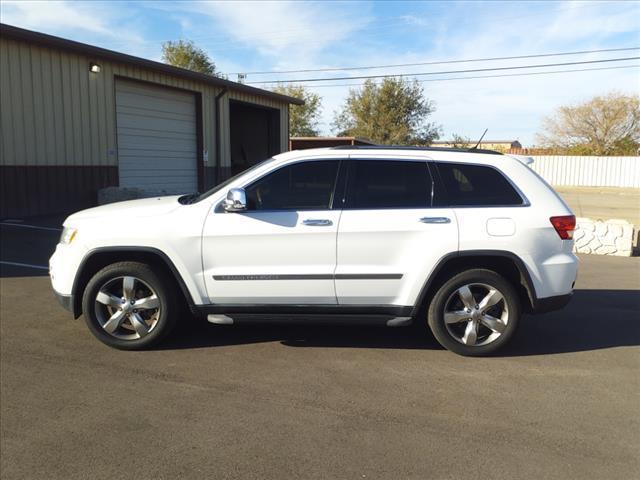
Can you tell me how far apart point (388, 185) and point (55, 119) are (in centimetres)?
1230

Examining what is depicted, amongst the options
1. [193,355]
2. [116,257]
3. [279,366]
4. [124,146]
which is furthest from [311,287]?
[124,146]

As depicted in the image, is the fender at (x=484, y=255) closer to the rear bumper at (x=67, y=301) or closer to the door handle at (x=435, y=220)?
the door handle at (x=435, y=220)

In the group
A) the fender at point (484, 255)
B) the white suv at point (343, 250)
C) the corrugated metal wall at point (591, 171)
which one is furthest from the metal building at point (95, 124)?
the corrugated metal wall at point (591, 171)

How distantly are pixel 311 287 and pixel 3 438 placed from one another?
96.0 inches

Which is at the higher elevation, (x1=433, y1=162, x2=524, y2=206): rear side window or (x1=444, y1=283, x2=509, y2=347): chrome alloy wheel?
(x1=433, y1=162, x2=524, y2=206): rear side window

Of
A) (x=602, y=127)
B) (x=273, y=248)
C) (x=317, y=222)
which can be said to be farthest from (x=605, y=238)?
(x=602, y=127)

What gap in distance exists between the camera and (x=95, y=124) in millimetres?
15625

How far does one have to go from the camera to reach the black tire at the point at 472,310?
4.76m

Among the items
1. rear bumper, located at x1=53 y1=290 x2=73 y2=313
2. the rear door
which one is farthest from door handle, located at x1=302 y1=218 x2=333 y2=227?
rear bumper, located at x1=53 y1=290 x2=73 y2=313

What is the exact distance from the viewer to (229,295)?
4848mm

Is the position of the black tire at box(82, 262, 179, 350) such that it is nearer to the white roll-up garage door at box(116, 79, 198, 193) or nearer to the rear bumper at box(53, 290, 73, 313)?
the rear bumper at box(53, 290, 73, 313)

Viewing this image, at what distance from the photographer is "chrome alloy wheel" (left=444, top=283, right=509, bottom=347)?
4789mm

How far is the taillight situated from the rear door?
2.76ft

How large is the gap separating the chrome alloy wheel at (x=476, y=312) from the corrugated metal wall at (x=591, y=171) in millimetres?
38737
